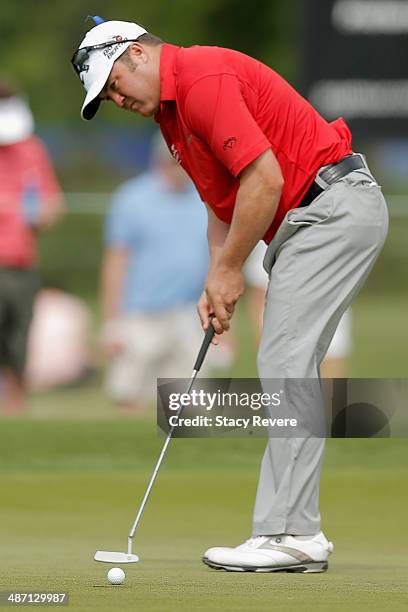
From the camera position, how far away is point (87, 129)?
2366 cm

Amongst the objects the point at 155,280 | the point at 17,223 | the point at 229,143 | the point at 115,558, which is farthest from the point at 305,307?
the point at 17,223

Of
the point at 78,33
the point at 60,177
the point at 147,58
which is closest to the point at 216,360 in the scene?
Answer: the point at 147,58

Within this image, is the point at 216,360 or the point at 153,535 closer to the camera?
the point at 153,535

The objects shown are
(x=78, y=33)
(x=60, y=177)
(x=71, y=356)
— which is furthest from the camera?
(x=78, y=33)

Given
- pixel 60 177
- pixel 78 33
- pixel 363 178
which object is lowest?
pixel 363 178

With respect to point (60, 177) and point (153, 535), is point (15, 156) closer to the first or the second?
point (153, 535)

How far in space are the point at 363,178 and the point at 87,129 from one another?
1820 centimetres

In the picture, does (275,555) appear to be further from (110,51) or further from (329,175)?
(110,51)

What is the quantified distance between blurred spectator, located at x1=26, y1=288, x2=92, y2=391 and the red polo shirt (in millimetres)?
8226

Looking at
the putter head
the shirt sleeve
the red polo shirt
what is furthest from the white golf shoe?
the shirt sleeve

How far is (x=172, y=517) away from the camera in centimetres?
691

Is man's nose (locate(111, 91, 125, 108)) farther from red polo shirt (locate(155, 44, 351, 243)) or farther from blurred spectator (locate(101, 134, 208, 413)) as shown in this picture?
blurred spectator (locate(101, 134, 208, 413))

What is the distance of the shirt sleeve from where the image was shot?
17.6ft

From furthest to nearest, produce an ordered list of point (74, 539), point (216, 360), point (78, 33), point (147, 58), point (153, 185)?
point (78, 33) < point (216, 360) < point (153, 185) < point (74, 539) < point (147, 58)
